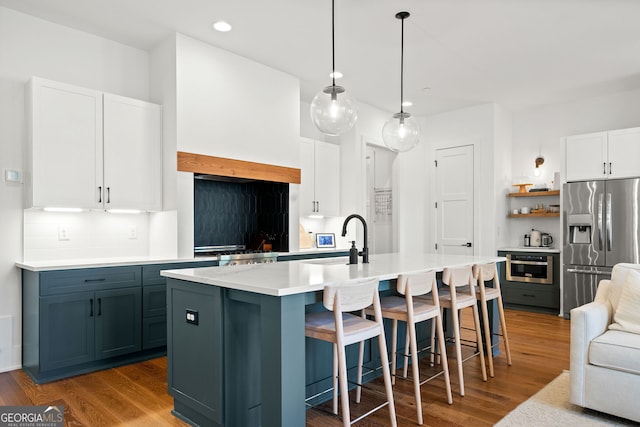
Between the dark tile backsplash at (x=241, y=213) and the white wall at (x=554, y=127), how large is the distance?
3786 mm

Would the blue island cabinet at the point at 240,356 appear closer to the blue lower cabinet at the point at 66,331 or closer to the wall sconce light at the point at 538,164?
the blue lower cabinet at the point at 66,331

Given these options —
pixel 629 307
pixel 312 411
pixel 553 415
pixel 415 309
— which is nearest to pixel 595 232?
pixel 629 307

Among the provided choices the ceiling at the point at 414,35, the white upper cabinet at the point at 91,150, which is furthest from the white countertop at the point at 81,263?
the ceiling at the point at 414,35

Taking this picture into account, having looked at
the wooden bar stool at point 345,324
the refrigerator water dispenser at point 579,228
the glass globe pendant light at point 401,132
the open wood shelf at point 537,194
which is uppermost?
the glass globe pendant light at point 401,132

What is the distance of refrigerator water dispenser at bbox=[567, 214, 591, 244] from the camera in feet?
17.7

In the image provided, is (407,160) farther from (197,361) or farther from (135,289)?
(197,361)

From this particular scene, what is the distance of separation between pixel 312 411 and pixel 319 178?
3.57m

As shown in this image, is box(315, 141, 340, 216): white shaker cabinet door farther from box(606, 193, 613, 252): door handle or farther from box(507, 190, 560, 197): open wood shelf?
box(606, 193, 613, 252): door handle

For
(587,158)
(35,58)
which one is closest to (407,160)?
(587,158)

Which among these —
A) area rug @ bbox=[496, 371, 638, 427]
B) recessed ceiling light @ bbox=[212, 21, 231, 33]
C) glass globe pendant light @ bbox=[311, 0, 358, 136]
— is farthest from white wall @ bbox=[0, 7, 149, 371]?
area rug @ bbox=[496, 371, 638, 427]

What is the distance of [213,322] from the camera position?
7.66ft

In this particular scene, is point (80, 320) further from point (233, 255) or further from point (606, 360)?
point (606, 360)

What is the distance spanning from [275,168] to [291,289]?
299 centimetres

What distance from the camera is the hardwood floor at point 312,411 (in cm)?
260
